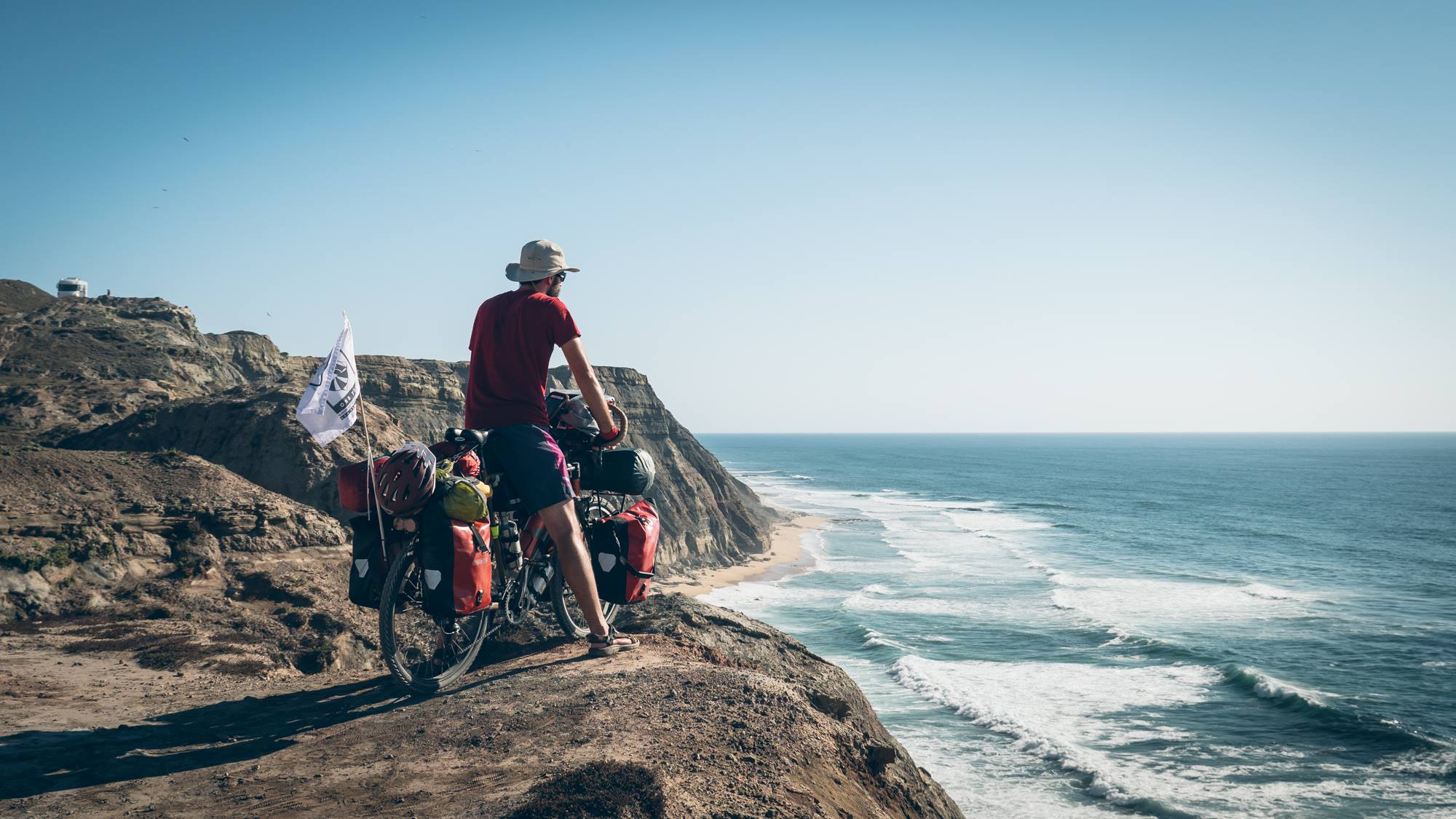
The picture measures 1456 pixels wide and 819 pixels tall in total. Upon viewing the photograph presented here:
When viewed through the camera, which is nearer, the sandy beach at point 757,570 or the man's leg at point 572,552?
the man's leg at point 572,552

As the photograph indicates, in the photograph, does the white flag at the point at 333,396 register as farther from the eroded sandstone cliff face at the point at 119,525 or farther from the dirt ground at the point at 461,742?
the eroded sandstone cliff face at the point at 119,525

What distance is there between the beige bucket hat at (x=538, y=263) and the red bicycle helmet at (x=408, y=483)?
54.8 inches

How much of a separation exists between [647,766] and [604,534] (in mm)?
2143

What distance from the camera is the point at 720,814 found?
364 cm

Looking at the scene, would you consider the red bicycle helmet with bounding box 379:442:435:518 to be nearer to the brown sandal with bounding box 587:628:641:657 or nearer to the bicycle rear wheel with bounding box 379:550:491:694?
the bicycle rear wheel with bounding box 379:550:491:694

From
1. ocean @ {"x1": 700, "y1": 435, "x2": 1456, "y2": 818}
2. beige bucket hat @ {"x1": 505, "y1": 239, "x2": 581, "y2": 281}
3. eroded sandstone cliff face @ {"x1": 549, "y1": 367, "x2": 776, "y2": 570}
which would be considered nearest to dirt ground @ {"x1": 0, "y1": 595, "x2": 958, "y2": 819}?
beige bucket hat @ {"x1": 505, "y1": 239, "x2": 581, "y2": 281}

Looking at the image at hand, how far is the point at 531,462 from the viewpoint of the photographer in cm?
516

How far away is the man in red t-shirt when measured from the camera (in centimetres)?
518

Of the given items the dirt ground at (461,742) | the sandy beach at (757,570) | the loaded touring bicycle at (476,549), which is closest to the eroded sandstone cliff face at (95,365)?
the dirt ground at (461,742)

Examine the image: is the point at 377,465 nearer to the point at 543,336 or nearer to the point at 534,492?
the point at 534,492

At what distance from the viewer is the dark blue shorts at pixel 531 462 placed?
5141 mm

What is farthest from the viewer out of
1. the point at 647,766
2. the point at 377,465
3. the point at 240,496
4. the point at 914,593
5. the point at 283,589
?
the point at 914,593

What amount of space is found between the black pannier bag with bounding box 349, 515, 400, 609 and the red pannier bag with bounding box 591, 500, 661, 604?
1424mm

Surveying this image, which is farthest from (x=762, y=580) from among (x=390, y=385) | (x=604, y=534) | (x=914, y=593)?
(x=604, y=534)
